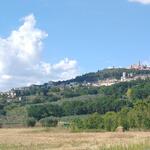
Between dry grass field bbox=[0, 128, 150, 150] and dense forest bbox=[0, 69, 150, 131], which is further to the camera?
dense forest bbox=[0, 69, 150, 131]

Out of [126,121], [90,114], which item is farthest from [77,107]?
[126,121]

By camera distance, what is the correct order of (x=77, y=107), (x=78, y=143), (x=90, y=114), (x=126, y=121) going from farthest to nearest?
(x=77, y=107) < (x=90, y=114) < (x=126, y=121) < (x=78, y=143)

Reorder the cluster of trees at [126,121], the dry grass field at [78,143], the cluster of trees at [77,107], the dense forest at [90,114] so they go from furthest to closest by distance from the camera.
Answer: the cluster of trees at [77,107] → the dense forest at [90,114] → the cluster of trees at [126,121] → the dry grass field at [78,143]

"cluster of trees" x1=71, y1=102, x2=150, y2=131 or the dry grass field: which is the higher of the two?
"cluster of trees" x1=71, y1=102, x2=150, y2=131

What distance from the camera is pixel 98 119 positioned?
116812 millimetres

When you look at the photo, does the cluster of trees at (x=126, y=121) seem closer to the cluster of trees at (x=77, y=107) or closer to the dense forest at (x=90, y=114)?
the dense forest at (x=90, y=114)

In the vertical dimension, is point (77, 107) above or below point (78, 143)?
above

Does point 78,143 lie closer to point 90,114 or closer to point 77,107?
point 90,114

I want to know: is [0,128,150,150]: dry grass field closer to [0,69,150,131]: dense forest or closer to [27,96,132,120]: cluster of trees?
[0,69,150,131]: dense forest

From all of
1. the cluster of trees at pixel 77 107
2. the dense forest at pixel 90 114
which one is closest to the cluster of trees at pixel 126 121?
the dense forest at pixel 90 114

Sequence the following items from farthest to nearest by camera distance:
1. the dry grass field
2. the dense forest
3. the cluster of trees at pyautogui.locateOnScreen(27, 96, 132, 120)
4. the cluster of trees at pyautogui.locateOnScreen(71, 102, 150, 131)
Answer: the cluster of trees at pyautogui.locateOnScreen(27, 96, 132, 120), the dense forest, the cluster of trees at pyautogui.locateOnScreen(71, 102, 150, 131), the dry grass field

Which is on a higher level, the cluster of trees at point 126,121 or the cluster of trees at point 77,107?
the cluster of trees at point 77,107

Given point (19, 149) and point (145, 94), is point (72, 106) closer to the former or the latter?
point (145, 94)

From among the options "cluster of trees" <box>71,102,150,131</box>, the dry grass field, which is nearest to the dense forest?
"cluster of trees" <box>71,102,150,131</box>
